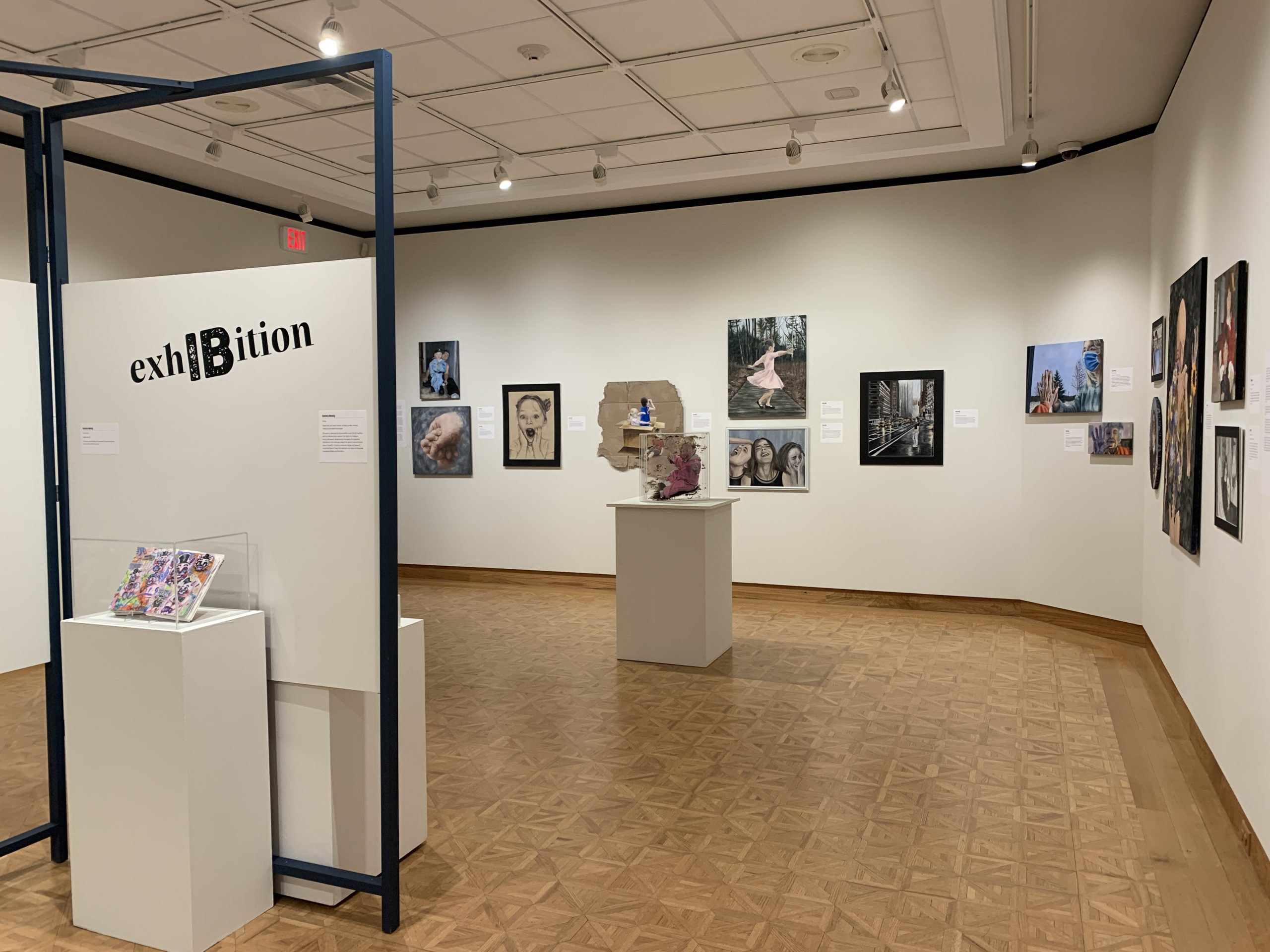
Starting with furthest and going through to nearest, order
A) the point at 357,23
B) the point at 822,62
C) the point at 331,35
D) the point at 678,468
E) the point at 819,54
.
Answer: the point at 678,468, the point at 822,62, the point at 819,54, the point at 357,23, the point at 331,35

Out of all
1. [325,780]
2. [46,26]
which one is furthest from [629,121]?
[325,780]

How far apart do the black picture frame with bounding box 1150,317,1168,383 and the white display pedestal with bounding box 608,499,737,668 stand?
3.03m

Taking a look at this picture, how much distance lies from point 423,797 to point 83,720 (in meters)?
1.26

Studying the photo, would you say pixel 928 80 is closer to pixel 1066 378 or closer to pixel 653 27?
pixel 653 27

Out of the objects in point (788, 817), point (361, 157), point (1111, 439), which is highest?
point (361, 157)

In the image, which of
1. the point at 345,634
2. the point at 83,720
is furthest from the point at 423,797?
the point at 83,720

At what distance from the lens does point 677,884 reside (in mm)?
3391

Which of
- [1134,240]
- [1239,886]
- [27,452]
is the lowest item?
[1239,886]

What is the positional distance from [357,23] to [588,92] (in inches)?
67.1

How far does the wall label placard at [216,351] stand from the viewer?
3143 millimetres

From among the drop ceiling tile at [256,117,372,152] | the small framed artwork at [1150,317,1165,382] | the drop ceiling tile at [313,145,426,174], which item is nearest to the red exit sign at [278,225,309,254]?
the drop ceiling tile at [313,145,426,174]

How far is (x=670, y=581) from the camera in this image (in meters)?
6.58

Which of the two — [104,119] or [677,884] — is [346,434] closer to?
[677,884]

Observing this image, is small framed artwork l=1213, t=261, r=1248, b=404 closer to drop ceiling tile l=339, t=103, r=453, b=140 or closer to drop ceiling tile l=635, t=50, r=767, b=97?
drop ceiling tile l=635, t=50, r=767, b=97
